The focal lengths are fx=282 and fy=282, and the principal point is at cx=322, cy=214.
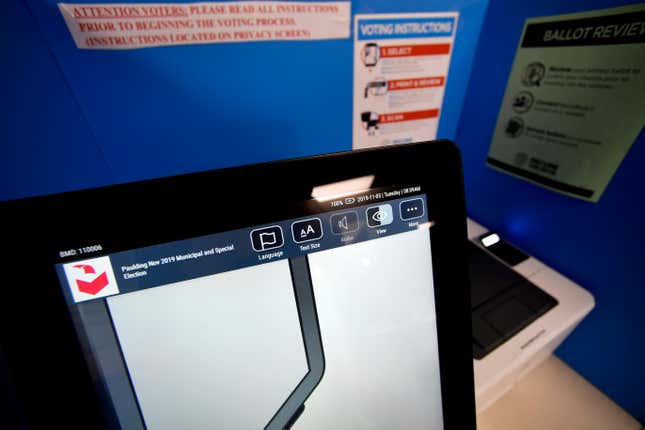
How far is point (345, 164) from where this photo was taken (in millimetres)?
269

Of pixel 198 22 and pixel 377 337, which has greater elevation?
pixel 198 22

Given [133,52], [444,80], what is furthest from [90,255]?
[444,80]

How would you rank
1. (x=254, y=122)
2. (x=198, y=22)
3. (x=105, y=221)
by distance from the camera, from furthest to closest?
1. (x=254, y=122)
2. (x=198, y=22)
3. (x=105, y=221)

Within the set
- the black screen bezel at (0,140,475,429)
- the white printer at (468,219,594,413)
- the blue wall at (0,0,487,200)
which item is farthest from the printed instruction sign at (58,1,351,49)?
the white printer at (468,219,594,413)

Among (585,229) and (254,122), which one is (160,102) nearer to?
(254,122)

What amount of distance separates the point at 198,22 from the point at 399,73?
0.40m

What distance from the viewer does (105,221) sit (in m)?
0.23

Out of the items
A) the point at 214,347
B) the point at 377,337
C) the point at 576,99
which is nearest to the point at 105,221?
the point at 214,347

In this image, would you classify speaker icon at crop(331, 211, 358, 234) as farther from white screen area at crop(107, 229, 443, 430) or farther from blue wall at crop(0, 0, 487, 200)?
blue wall at crop(0, 0, 487, 200)

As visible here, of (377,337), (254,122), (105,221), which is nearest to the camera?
(105,221)

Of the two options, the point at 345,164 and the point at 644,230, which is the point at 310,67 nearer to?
the point at 345,164

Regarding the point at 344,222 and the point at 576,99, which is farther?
the point at 576,99

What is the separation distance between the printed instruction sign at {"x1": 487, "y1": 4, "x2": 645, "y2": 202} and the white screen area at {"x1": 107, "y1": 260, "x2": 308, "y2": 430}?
2.03 ft

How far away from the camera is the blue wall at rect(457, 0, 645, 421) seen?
0.50 metres
